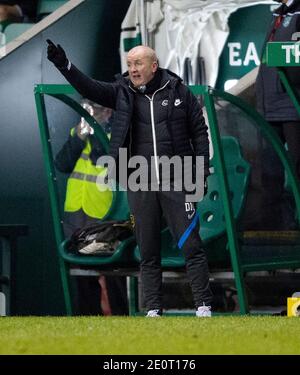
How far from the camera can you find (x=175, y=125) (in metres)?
12.6

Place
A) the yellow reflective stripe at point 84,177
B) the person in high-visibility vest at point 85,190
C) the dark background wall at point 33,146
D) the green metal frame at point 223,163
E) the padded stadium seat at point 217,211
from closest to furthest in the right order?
1. the green metal frame at point 223,163
2. the padded stadium seat at point 217,211
3. the person in high-visibility vest at point 85,190
4. the yellow reflective stripe at point 84,177
5. the dark background wall at point 33,146

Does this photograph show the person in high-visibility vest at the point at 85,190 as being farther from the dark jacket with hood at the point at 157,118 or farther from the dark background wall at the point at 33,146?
A: the dark jacket with hood at the point at 157,118

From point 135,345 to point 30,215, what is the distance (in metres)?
5.37

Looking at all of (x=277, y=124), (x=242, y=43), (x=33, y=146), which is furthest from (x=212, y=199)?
(x=33, y=146)

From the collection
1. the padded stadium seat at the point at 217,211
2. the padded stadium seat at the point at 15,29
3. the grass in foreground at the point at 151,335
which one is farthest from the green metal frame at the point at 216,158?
the padded stadium seat at the point at 15,29

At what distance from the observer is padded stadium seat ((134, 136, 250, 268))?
1346 centimetres

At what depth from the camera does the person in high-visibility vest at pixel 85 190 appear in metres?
14.8

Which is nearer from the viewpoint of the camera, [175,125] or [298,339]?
[298,339]

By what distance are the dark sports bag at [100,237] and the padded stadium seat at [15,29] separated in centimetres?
284

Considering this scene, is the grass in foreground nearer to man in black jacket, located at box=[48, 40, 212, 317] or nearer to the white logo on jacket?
man in black jacket, located at box=[48, 40, 212, 317]

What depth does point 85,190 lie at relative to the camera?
1496cm
